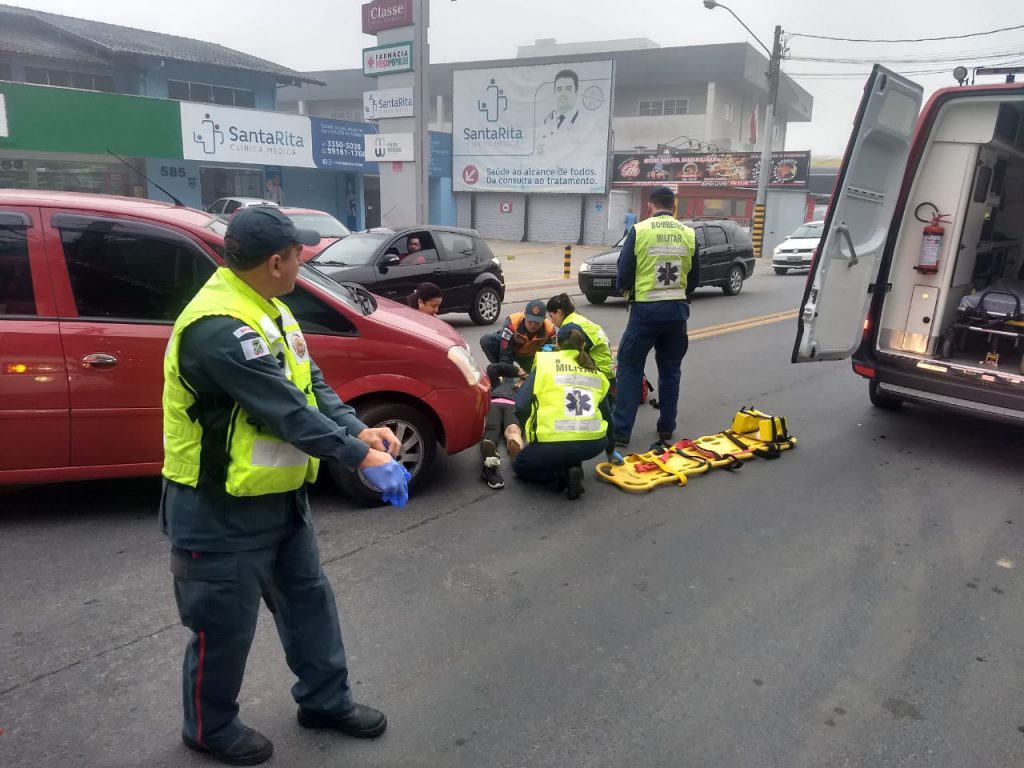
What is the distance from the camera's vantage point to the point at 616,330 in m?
11.9

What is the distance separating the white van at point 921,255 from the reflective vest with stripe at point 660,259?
0.99 metres

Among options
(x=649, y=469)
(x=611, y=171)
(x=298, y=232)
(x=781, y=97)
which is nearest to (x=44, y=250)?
(x=298, y=232)

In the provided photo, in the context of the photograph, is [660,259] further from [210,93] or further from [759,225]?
[210,93]

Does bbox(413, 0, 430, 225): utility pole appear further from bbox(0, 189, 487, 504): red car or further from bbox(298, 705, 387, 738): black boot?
bbox(298, 705, 387, 738): black boot

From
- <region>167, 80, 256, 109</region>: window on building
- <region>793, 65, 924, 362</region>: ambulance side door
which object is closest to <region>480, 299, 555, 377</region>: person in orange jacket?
<region>793, 65, 924, 362</region>: ambulance side door

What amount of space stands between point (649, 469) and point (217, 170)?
Result: 78.4ft

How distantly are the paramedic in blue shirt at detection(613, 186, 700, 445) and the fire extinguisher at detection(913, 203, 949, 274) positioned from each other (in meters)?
1.86

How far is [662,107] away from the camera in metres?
43.7

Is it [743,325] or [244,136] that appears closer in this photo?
[743,325]

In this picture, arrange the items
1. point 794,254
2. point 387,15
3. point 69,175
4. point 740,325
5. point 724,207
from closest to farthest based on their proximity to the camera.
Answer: point 740,325
point 387,15
point 69,175
point 794,254
point 724,207

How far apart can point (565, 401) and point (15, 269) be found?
3.12m

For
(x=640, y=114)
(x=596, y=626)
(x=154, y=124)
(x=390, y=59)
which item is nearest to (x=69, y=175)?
(x=154, y=124)

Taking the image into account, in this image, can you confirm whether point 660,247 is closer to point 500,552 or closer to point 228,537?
point 500,552

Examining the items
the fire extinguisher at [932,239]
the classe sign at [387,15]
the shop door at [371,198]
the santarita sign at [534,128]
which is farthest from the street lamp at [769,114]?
the fire extinguisher at [932,239]
